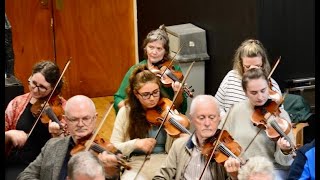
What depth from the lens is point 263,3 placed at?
14.7 ft

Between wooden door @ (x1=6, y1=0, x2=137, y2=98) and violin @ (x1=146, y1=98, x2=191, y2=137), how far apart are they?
2.68m

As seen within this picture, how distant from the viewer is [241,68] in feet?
12.5

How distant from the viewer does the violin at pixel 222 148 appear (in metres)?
2.88

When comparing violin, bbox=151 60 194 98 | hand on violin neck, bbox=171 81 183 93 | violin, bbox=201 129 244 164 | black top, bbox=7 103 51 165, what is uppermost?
violin, bbox=151 60 194 98

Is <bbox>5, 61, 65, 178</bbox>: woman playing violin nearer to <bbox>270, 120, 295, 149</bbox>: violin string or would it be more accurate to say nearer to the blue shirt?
<bbox>270, 120, 295, 149</bbox>: violin string

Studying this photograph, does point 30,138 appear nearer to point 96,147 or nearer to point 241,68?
point 96,147

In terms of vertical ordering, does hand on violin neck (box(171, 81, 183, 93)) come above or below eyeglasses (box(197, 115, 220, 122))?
below

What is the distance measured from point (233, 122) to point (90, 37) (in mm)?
3108

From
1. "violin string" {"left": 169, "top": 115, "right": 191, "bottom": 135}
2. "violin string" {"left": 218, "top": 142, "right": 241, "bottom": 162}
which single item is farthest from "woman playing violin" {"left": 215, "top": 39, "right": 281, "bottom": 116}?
"violin string" {"left": 218, "top": 142, "right": 241, "bottom": 162}

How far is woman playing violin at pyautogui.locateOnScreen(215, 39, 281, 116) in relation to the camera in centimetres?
372

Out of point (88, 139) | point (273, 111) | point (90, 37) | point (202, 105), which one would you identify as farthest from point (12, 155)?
point (90, 37)

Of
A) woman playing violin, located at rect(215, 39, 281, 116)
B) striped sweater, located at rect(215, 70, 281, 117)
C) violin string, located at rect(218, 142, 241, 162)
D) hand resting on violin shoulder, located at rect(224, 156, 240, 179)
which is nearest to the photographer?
hand resting on violin shoulder, located at rect(224, 156, 240, 179)

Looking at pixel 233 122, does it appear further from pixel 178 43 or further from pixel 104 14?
pixel 104 14

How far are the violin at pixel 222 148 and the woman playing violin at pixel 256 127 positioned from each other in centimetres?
19
